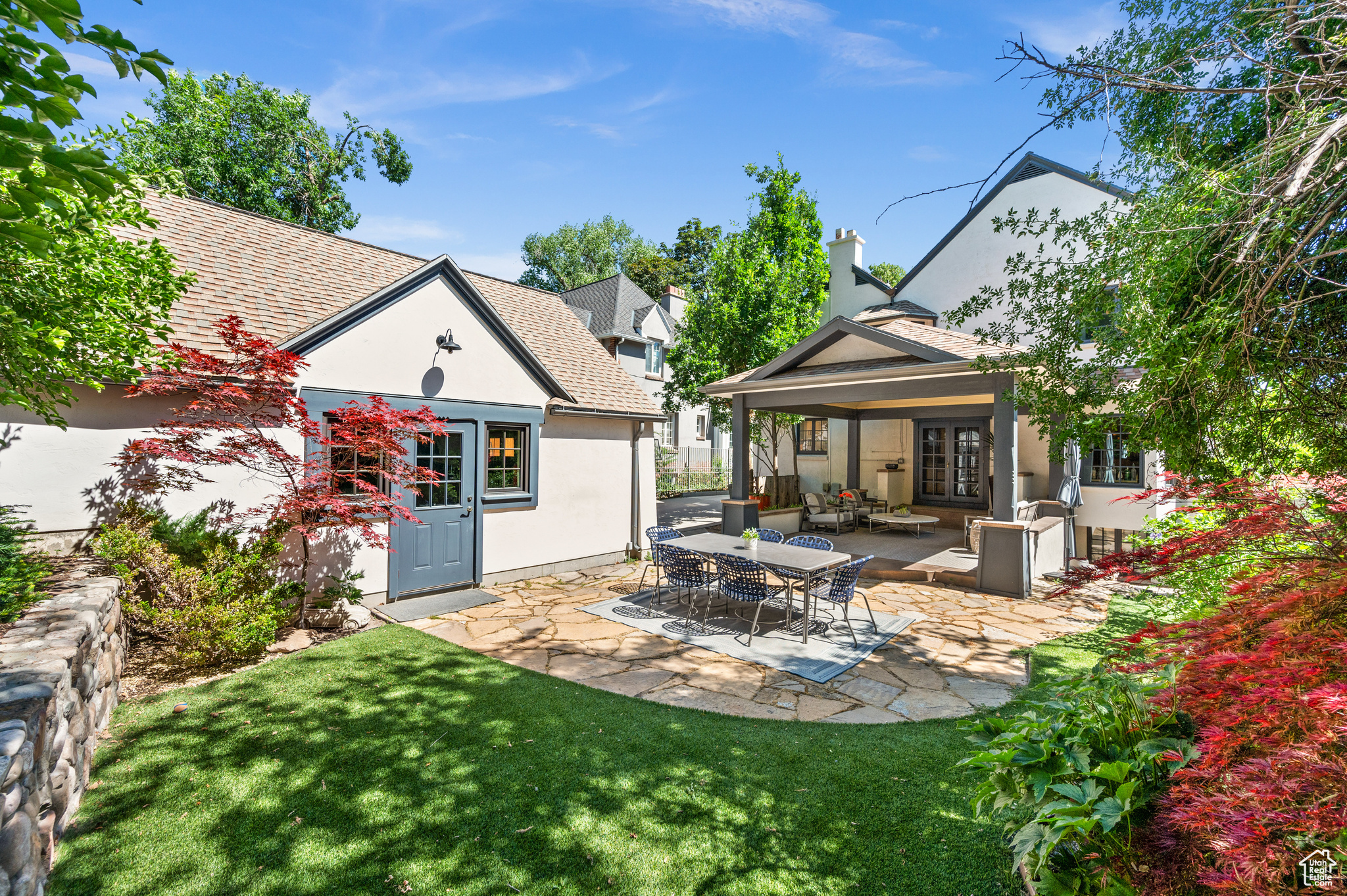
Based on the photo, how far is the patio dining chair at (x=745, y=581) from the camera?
6.56 metres

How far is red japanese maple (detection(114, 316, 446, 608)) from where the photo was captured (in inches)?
227

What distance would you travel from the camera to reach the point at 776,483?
14875 mm

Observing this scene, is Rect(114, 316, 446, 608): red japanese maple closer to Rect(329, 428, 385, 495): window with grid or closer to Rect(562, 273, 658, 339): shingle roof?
Rect(329, 428, 385, 495): window with grid

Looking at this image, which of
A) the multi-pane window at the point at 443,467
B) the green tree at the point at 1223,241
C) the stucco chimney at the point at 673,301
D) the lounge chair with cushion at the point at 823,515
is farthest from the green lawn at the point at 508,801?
the stucco chimney at the point at 673,301

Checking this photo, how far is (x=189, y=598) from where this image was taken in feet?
17.5

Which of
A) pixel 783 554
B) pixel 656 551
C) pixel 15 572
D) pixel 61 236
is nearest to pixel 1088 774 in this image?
pixel 783 554

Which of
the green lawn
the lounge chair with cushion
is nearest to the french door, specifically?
the lounge chair with cushion

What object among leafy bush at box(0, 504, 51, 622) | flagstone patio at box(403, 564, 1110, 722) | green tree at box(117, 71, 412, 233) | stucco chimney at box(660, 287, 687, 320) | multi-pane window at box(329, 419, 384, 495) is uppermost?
green tree at box(117, 71, 412, 233)

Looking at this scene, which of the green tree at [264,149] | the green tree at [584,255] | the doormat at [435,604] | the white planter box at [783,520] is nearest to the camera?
the doormat at [435,604]

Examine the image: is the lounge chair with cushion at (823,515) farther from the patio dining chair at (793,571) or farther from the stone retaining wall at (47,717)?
the stone retaining wall at (47,717)

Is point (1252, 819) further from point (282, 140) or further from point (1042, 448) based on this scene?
point (282, 140)

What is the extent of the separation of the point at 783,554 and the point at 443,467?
5056 millimetres

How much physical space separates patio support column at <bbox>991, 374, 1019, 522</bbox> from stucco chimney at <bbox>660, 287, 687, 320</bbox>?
75.1 feet

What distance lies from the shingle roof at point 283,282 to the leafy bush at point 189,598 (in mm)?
2303
